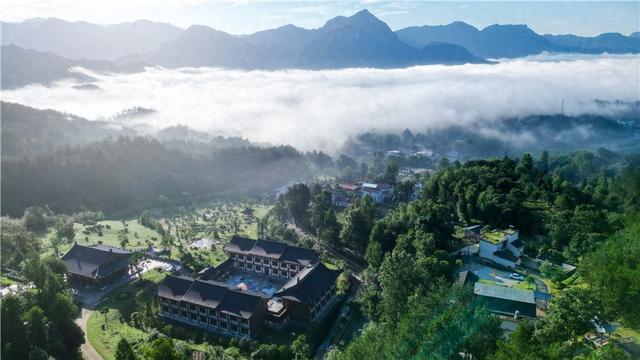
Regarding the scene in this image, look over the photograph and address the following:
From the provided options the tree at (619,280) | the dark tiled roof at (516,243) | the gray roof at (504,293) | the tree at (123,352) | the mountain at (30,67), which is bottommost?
the dark tiled roof at (516,243)

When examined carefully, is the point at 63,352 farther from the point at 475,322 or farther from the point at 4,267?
the point at 475,322

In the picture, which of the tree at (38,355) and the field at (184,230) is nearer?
the tree at (38,355)

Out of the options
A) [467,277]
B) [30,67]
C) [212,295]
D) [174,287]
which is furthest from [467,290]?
[30,67]

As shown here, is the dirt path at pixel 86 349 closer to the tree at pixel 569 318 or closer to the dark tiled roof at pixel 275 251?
the dark tiled roof at pixel 275 251

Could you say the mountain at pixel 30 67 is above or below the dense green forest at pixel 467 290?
above

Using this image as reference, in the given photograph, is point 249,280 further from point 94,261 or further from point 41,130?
point 41,130

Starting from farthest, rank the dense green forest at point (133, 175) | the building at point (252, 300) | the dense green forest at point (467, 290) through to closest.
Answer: the dense green forest at point (133, 175), the building at point (252, 300), the dense green forest at point (467, 290)

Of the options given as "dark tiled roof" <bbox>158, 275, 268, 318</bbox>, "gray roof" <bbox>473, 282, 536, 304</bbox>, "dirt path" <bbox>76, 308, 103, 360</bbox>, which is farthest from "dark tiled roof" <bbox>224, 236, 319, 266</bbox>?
"gray roof" <bbox>473, 282, 536, 304</bbox>

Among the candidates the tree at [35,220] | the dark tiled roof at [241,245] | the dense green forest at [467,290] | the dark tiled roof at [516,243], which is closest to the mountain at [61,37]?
the tree at [35,220]
